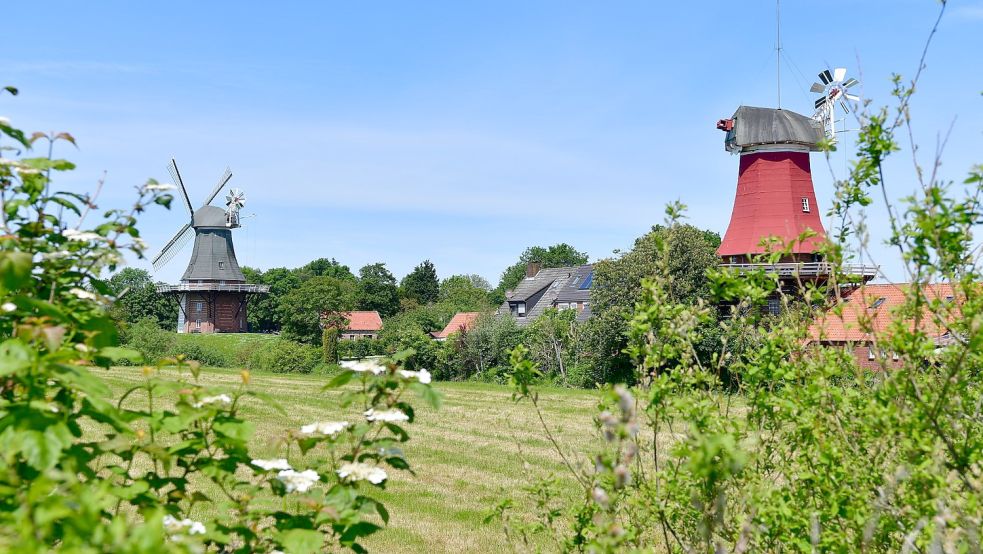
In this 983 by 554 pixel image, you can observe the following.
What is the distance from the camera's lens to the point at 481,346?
33312 mm

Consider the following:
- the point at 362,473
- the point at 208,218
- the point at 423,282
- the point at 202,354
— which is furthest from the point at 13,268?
the point at 423,282

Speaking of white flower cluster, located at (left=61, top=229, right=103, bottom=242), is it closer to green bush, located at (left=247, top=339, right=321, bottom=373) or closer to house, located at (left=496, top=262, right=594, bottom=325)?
green bush, located at (left=247, top=339, right=321, bottom=373)

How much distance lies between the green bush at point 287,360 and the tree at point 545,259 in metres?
42.7

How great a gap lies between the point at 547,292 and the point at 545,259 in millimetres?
35860

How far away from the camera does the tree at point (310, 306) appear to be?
43938 mm

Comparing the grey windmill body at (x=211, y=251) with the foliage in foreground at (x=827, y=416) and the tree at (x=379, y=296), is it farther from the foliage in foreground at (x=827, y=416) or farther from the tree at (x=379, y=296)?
the foliage in foreground at (x=827, y=416)

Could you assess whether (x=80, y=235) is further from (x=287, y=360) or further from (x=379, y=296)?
(x=379, y=296)

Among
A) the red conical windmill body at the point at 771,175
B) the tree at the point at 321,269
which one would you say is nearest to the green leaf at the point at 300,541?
the red conical windmill body at the point at 771,175

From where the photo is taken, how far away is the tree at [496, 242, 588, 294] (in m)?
82.2

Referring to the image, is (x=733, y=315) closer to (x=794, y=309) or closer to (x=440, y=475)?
(x=794, y=309)

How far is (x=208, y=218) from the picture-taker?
55281 millimetres

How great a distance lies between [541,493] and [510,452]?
8.26m

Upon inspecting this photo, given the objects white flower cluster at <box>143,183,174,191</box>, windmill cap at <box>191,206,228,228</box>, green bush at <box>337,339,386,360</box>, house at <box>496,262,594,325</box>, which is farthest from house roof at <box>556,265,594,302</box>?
white flower cluster at <box>143,183,174,191</box>

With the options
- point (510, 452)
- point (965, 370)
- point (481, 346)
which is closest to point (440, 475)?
point (510, 452)
